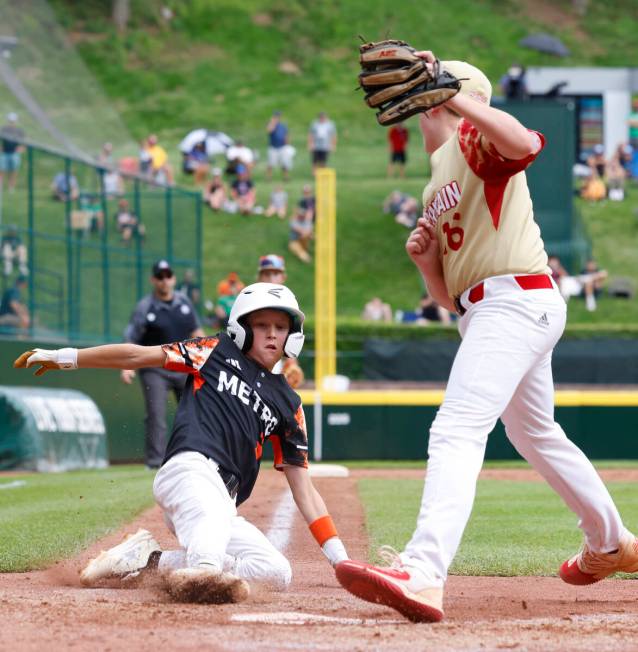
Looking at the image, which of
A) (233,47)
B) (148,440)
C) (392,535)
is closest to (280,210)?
(233,47)

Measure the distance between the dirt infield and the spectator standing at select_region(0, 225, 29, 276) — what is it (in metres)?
A: 11.1

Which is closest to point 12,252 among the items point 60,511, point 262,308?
point 60,511

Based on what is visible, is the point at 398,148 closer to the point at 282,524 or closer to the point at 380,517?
the point at 380,517

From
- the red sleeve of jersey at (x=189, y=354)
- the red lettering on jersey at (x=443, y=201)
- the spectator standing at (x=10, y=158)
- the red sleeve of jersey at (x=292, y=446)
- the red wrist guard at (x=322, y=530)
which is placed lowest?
the red wrist guard at (x=322, y=530)

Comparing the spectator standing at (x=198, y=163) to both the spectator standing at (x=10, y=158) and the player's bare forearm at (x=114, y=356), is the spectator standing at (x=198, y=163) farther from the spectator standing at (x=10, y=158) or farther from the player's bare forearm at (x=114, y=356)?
the player's bare forearm at (x=114, y=356)

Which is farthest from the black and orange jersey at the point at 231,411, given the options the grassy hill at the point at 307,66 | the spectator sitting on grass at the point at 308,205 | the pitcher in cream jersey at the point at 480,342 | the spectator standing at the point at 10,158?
the grassy hill at the point at 307,66

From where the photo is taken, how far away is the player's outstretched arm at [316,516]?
5328 millimetres

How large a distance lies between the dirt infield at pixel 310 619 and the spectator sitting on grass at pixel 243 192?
3057 cm

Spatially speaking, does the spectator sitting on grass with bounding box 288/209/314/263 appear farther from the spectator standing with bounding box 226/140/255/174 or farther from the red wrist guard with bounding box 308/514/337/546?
the red wrist guard with bounding box 308/514/337/546

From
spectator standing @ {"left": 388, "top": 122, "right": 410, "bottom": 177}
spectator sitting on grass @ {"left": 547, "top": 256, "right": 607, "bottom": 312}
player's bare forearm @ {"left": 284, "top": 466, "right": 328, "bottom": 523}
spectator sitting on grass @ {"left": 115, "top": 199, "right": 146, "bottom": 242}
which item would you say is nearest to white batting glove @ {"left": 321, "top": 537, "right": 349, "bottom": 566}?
player's bare forearm @ {"left": 284, "top": 466, "right": 328, "bottom": 523}

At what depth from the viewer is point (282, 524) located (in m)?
8.20

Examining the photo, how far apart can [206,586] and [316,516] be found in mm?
685

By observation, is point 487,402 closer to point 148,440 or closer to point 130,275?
point 148,440

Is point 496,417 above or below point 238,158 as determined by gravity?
below
